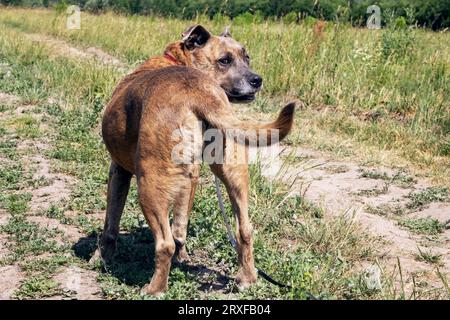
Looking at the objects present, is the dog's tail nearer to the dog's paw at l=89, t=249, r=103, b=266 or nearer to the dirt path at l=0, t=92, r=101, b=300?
the dirt path at l=0, t=92, r=101, b=300

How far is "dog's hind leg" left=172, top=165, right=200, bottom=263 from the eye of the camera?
3.66 m

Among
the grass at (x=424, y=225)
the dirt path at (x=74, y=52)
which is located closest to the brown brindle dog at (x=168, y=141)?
the grass at (x=424, y=225)

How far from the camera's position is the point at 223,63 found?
214 inches

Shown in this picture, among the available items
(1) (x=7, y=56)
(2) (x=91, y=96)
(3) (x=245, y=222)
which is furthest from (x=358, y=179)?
(1) (x=7, y=56)

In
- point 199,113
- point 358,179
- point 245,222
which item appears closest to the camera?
point 199,113

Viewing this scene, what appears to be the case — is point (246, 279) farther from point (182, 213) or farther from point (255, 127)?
point (255, 127)

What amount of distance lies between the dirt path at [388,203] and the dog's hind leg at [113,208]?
1660mm

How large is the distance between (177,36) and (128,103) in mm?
9694

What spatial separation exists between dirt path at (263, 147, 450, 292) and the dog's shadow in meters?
1.30

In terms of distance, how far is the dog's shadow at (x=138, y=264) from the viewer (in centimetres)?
426

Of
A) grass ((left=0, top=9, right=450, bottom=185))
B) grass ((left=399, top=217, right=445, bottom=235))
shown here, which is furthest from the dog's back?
grass ((left=0, top=9, right=450, bottom=185))

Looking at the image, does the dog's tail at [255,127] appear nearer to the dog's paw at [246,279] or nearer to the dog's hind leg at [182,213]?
the dog's hind leg at [182,213]

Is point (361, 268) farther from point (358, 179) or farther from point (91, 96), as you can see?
point (91, 96)

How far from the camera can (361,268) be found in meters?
4.46
